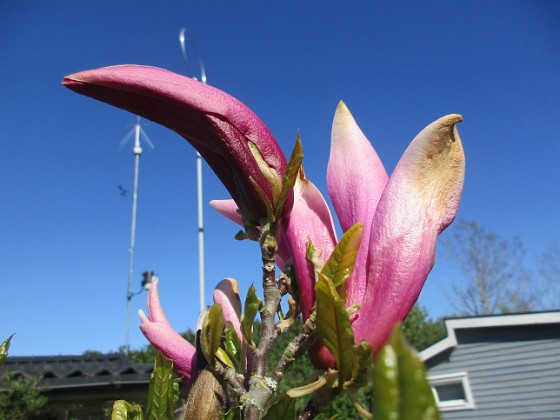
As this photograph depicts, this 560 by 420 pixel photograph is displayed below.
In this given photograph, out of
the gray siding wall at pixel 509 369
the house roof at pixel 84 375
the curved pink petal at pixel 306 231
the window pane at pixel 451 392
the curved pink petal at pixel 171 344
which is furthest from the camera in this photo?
the window pane at pixel 451 392

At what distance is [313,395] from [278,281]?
0.17 metres

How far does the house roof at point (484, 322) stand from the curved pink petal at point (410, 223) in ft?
30.7

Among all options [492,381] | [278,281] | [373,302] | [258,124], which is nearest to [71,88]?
[258,124]

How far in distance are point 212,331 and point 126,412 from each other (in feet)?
0.92

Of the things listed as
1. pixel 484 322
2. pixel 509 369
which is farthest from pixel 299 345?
pixel 509 369

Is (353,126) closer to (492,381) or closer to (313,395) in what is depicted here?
(313,395)

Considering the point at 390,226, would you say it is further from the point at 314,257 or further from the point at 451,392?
the point at 451,392

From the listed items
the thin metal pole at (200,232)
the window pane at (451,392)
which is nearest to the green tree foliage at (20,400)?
the thin metal pole at (200,232)

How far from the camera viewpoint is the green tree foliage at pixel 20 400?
187 inches

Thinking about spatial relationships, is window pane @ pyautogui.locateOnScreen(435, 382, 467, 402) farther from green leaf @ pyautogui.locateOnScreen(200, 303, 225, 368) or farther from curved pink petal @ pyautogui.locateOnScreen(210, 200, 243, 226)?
green leaf @ pyautogui.locateOnScreen(200, 303, 225, 368)

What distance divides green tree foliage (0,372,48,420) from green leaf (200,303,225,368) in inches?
197

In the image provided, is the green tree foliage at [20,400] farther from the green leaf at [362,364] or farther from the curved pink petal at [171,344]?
the green leaf at [362,364]

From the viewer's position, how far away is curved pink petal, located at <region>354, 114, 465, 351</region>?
0.66 meters

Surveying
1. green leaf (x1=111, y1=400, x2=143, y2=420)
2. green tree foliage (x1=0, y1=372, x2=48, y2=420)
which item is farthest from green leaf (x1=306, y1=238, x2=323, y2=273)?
green tree foliage (x1=0, y1=372, x2=48, y2=420)
